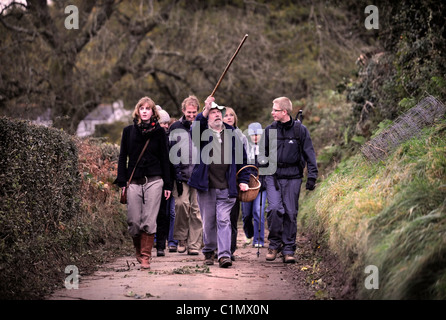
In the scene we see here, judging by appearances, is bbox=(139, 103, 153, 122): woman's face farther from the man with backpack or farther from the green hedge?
the man with backpack

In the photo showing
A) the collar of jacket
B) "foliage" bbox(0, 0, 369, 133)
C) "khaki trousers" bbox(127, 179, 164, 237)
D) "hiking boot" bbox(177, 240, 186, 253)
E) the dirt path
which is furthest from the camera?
"foliage" bbox(0, 0, 369, 133)

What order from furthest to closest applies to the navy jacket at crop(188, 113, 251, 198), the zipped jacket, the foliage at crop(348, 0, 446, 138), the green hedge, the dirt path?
the foliage at crop(348, 0, 446, 138) < the zipped jacket < the navy jacket at crop(188, 113, 251, 198) < the green hedge < the dirt path

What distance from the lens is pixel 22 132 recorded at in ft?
25.9

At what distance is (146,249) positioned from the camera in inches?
338

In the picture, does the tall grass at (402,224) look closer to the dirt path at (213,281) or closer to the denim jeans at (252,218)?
the dirt path at (213,281)

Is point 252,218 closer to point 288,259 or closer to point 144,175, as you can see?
point 288,259

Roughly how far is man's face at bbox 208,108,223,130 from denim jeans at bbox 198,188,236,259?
93 cm

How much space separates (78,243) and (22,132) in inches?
92.1

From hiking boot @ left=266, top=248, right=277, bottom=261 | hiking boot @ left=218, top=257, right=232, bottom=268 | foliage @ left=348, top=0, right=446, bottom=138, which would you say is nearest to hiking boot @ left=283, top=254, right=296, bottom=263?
hiking boot @ left=266, top=248, right=277, bottom=261

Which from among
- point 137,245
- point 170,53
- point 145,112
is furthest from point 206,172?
point 170,53

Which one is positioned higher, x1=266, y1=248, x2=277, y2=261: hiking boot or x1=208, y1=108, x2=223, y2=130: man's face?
x1=208, y1=108, x2=223, y2=130: man's face

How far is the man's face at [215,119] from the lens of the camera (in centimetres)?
893

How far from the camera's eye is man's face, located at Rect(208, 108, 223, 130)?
8930 mm

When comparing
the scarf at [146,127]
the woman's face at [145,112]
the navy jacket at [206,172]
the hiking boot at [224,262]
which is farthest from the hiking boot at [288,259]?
the woman's face at [145,112]
